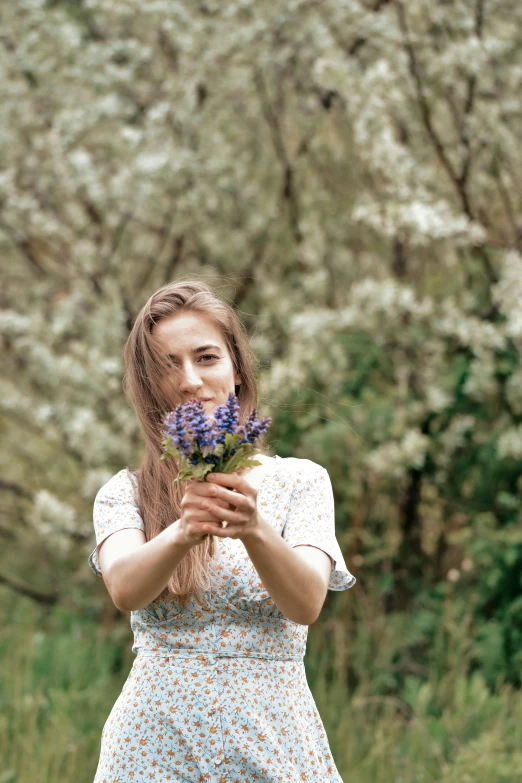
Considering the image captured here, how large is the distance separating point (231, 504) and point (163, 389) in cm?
49

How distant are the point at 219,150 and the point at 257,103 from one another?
1.68 feet

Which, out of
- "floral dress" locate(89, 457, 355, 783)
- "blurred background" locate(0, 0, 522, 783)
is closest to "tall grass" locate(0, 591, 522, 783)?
"blurred background" locate(0, 0, 522, 783)

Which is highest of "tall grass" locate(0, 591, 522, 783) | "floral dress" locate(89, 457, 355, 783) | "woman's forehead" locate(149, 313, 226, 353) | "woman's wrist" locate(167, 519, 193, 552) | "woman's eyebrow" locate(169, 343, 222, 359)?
"woman's forehead" locate(149, 313, 226, 353)

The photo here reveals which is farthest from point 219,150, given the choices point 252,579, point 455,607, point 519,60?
point 252,579

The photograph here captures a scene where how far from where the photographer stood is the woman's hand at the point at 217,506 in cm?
150

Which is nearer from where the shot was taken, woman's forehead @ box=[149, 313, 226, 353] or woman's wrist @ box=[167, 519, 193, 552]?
woman's wrist @ box=[167, 519, 193, 552]

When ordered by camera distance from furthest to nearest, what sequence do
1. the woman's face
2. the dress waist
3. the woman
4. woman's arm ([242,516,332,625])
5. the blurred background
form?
1. the blurred background
2. the woman's face
3. the dress waist
4. the woman
5. woman's arm ([242,516,332,625])

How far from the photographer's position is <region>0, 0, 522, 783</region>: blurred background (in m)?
4.49

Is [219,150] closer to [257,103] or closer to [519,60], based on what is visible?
[257,103]

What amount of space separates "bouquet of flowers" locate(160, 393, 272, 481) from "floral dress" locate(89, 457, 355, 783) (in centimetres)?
38

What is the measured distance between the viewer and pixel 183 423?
1478 millimetres

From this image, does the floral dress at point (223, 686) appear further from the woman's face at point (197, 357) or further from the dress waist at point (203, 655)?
the woman's face at point (197, 357)

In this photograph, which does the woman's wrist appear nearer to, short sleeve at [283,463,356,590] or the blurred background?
short sleeve at [283,463,356,590]

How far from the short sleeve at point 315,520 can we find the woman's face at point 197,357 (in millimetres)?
227
